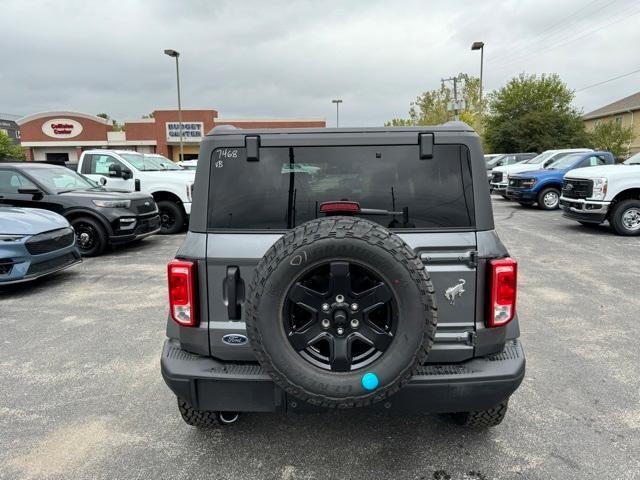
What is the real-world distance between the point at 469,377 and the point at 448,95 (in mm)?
56536

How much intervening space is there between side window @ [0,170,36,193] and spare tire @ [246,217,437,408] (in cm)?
806

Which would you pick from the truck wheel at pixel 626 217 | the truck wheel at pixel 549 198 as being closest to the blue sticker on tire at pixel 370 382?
the truck wheel at pixel 626 217

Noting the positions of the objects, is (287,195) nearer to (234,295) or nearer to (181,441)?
(234,295)

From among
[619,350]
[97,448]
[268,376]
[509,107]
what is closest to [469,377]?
[268,376]

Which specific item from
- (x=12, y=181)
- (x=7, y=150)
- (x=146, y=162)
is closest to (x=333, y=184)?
(x=12, y=181)

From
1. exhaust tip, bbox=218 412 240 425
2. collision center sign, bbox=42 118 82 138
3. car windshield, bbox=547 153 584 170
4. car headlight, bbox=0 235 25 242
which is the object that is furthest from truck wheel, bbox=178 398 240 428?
collision center sign, bbox=42 118 82 138

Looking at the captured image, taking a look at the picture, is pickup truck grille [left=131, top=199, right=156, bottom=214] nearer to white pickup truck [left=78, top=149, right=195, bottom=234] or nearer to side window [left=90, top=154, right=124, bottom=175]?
white pickup truck [left=78, top=149, right=195, bottom=234]

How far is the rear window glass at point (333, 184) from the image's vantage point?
2494 millimetres

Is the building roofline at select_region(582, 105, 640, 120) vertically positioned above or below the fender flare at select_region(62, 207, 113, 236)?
above

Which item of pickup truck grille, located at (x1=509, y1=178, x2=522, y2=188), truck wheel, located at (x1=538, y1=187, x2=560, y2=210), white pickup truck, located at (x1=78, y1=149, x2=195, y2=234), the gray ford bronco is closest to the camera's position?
the gray ford bronco

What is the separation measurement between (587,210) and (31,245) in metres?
10.6

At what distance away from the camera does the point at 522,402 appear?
3.34 metres

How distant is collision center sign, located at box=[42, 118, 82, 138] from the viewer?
4041 centimetres

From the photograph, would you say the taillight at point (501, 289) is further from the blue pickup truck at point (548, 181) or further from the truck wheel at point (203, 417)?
the blue pickup truck at point (548, 181)
